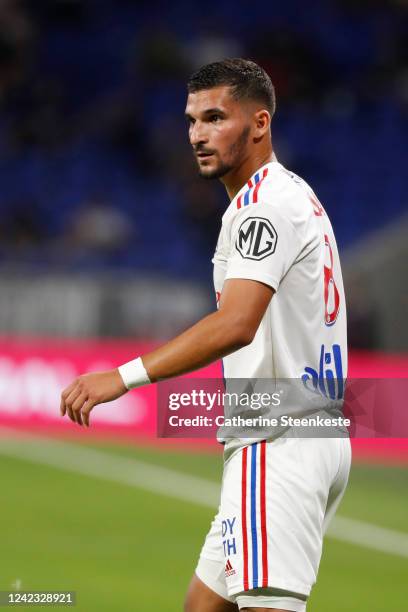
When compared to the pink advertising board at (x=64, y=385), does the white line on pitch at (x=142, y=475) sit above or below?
below

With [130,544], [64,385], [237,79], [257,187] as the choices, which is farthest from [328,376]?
[64,385]

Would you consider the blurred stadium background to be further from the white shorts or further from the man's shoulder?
the man's shoulder

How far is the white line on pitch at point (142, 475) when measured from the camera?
31.5ft

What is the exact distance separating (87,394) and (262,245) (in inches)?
25.7

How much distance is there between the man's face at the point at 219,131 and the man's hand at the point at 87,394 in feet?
2.47

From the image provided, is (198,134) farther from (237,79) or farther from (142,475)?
(142,475)

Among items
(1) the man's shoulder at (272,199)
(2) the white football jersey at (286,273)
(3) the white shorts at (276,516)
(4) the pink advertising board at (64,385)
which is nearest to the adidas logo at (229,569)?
(3) the white shorts at (276,516)

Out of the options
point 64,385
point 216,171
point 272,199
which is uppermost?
point 64,385

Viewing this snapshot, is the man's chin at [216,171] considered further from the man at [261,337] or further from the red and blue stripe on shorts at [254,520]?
the red and blue stripe on shorts at [254,520]

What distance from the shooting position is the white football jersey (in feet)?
11.8

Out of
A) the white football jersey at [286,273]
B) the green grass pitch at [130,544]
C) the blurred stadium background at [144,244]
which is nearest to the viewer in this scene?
the white football jersey at [286,273]

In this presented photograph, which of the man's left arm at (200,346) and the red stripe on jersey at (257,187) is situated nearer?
the man's left arm at (200,346)

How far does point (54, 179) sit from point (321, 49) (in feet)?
19.2

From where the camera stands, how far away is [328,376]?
12.6 feet
